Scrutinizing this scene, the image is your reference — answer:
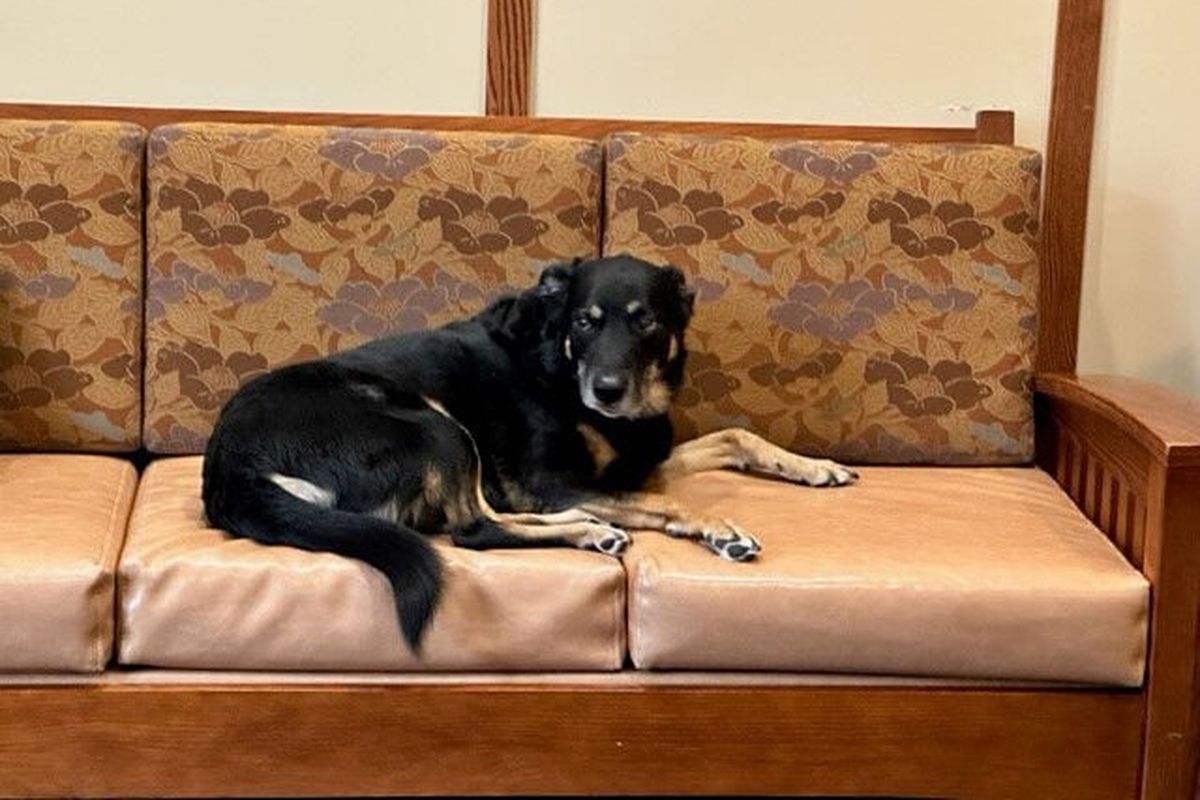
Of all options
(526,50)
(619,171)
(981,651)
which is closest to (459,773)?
(981,651)

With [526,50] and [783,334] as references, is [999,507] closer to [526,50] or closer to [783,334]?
[783,334]

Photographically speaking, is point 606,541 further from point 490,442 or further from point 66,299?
point 66,299

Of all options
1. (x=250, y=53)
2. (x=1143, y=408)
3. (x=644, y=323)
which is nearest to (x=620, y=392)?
(x=644, y=323)

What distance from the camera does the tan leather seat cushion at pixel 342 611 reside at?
7.08 feet

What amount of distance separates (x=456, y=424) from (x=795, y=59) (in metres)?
1.17

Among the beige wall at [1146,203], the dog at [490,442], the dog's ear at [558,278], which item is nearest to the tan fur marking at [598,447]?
the dog at [490,442]

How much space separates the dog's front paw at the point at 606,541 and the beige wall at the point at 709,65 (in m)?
1.16

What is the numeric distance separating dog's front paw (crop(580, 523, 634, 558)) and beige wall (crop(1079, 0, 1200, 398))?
1430 mm

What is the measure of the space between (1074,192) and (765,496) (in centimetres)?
108

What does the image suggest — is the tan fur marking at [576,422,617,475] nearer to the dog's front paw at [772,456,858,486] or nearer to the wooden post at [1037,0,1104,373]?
the dog's front paw at [772,456,858,486]

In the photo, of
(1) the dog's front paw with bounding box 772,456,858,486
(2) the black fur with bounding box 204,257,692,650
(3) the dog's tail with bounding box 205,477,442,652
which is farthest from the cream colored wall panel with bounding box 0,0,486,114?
(3) the dog's tail with bounding box 205,477,442,652

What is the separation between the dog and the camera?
225cm

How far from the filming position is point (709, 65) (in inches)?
124

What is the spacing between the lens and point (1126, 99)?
3195 mm
